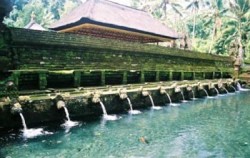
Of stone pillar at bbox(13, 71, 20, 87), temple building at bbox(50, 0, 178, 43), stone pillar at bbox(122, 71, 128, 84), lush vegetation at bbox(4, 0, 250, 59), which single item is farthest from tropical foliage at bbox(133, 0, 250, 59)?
stone pillar at bbox(13, 71, 20, 87)

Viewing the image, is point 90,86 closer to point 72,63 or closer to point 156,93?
point 72,63

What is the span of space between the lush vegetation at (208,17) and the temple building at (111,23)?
8319 mm

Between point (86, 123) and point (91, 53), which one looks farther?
point (91, 53)

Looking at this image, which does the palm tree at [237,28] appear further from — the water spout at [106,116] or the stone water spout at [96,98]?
the stone water spout at [96,98]

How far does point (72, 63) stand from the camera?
14.5 meters

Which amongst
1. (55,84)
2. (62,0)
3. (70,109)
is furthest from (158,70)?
(62,0)

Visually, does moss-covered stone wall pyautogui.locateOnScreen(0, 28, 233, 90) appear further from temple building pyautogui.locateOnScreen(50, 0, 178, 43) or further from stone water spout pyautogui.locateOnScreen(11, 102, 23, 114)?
temple building pyautogui.locateOnScreen(50, 0, 178, 43)

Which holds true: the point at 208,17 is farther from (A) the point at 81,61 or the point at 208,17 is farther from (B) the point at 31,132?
(B) the point at 31,132

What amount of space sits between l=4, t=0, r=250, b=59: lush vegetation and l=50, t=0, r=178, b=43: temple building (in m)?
8.32

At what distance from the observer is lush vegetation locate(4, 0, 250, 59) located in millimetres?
34812

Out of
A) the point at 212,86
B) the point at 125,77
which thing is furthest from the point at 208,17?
the point at 125,77

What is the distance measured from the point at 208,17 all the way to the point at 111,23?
3382 cm

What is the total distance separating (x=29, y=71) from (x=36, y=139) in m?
4.28

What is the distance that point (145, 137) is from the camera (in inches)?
354
